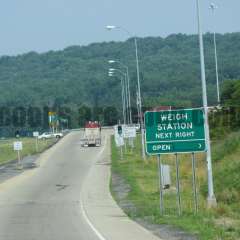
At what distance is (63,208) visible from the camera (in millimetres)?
28641

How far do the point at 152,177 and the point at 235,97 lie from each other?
865 inches

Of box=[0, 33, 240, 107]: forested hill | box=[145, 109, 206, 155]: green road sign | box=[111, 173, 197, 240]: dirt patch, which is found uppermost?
box=[0, 33, 240, 107]: forested hill

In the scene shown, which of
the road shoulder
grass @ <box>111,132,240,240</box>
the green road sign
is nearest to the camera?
the road shoulder

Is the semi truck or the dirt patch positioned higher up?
the semi truck

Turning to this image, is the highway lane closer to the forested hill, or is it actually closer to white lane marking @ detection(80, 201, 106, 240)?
white lane marking @ detection(80, 201, 106, 240)

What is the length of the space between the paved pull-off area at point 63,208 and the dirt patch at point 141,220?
1.07 feet

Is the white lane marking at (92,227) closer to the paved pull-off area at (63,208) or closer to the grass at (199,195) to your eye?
the paved pull-off area at (63,208)

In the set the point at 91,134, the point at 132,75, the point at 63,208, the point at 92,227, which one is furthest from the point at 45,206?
the point at 132,75

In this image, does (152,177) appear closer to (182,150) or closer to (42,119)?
(182,150)

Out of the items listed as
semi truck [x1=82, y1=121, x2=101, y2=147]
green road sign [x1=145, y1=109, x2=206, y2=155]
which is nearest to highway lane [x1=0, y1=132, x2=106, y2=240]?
green road sign [x1=145, y1=109, x2=206, y2=155]

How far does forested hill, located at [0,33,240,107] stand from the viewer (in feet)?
351

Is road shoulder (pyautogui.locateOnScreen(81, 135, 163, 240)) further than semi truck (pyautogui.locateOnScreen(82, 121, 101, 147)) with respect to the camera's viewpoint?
No

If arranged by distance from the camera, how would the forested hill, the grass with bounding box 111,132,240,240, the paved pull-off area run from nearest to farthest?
the paved pull-off area → the grass with bounding box 111,132,240,240 → the forested hill

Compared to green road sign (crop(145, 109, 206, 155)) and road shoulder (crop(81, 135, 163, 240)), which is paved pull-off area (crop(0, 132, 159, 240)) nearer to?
road shoulder (crop(81, 135, 163, 240))
